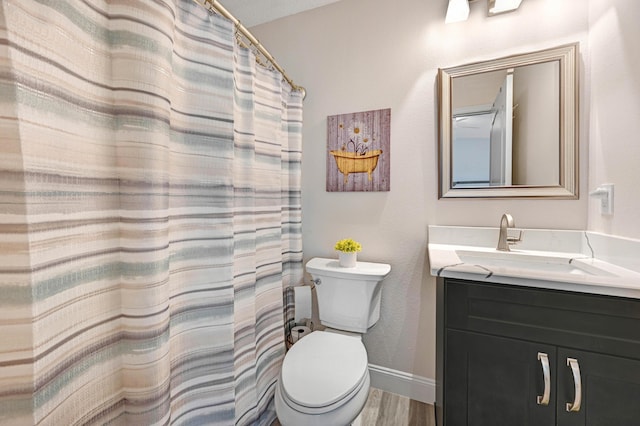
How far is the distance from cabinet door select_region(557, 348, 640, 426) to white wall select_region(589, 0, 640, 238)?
1.60 ft

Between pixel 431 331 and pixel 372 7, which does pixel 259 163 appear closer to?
pixel 372 7

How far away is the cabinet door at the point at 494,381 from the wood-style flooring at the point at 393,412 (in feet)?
1.92

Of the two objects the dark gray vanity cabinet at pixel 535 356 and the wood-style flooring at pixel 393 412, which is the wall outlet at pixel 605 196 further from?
the wood-style flooring at pixel 393 412

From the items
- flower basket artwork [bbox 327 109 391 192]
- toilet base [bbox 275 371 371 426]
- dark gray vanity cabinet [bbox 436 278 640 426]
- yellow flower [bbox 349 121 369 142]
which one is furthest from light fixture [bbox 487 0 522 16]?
toilet base [bbox 275 371 371 426]

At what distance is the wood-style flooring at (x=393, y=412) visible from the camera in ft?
4.65

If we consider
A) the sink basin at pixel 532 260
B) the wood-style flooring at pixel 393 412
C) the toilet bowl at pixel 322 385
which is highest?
the sink basin at pixel 532 260

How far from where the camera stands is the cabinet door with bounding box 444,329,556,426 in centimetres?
85

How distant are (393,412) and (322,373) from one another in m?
0.72

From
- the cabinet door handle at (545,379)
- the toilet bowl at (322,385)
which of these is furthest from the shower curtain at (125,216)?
the cabinet door handle at (545,379)

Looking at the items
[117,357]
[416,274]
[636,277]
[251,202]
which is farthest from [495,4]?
[117,357]

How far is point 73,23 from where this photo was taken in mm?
668

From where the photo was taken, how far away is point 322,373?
3.57 feet

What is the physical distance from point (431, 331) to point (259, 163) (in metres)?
1.35

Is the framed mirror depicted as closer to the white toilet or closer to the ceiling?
the white toilet
